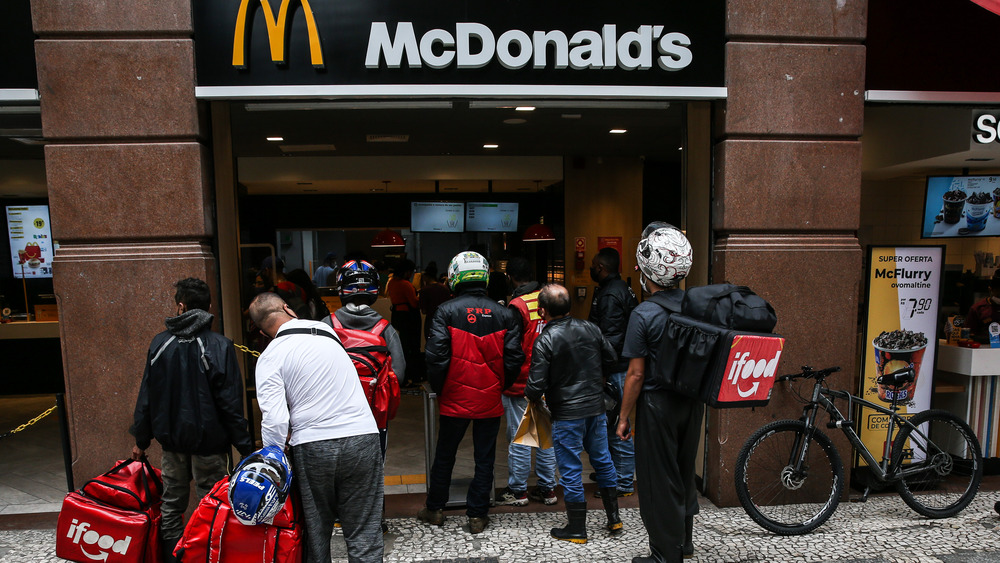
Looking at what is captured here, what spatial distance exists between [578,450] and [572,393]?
40 centimetres

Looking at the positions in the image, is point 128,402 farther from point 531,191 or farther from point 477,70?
point 531,191

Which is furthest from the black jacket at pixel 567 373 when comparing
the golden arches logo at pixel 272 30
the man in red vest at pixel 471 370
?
the golden arches logo at pixel 272 30

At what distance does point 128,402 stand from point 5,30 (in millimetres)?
2903

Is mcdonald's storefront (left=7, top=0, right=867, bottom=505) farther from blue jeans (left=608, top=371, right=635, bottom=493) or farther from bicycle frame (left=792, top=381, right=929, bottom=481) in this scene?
blue jeans (left=608, top=371, right=635, bottom=493)

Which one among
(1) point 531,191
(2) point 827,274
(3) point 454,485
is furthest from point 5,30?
(1) point 531,191

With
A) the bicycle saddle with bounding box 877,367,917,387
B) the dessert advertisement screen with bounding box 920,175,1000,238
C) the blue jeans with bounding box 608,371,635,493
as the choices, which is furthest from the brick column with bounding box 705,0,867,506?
the dessert advertisement screen with bounding box 920,175,1000,238

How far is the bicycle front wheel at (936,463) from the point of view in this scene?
4770 millimetres

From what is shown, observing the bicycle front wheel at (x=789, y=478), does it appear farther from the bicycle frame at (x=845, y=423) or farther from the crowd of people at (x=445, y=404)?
the crowd of people at (x=445, y=404)

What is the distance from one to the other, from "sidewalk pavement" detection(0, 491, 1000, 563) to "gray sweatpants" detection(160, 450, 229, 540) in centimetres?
102

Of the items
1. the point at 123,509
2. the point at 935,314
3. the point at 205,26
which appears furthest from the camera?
the point at 935,314

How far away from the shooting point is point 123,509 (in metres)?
3.63

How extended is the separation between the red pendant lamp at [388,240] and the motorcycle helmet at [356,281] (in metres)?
7.74

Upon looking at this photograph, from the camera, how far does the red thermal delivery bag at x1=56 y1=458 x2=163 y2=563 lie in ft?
11.5

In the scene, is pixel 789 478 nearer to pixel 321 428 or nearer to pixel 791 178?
pixel 791 178
